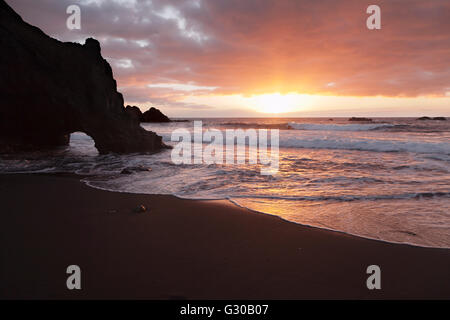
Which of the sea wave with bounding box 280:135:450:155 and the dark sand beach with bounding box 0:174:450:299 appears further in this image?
the sea wave with bounding box 280:135:450:155

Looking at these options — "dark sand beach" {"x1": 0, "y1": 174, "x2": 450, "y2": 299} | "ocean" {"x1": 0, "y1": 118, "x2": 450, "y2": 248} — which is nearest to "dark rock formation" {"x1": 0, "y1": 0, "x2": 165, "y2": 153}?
"ocean" {"x1": 0, "y1": 118, "x2": 450, "y2": 248}

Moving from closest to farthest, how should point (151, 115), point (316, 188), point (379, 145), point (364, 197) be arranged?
1. point (364, 197)
2. point (316, 188)
3. point (379, 145)
4. point (151, 115)

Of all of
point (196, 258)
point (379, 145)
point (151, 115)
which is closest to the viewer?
point (196, 258)

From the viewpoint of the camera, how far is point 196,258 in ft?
9.85

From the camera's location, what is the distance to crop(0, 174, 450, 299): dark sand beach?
244cm

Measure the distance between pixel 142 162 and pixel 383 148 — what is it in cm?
1371

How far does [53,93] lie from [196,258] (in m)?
11.3

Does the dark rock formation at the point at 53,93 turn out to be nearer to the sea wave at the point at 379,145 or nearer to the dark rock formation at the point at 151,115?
the sea wave at the point at 379,145

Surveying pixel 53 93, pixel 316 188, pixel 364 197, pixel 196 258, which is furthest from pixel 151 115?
pixel 196 258

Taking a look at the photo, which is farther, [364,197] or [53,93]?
[53,93]

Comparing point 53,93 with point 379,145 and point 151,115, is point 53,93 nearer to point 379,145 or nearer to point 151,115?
point 379,145

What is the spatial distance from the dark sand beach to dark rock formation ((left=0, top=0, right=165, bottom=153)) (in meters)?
8.30

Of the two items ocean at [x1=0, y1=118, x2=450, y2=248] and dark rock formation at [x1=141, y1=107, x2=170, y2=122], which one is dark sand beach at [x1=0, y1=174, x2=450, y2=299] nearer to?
ocean at [x1=0, y1=118, x2=450, y2=248]
